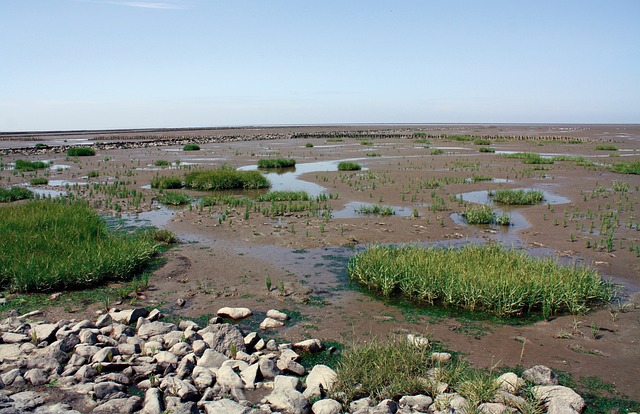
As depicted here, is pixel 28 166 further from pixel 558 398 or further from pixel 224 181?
pixel 558 398

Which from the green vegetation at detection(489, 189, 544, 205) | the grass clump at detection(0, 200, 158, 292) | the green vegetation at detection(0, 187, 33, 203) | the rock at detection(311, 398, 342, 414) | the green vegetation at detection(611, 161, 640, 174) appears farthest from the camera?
the green vegetation at detection(611, 161, 640, 174)

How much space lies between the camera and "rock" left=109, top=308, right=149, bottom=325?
312 inches

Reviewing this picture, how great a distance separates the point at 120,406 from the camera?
5453 millimetres

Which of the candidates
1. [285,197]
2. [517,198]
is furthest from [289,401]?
[517,198]

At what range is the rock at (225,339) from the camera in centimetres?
684

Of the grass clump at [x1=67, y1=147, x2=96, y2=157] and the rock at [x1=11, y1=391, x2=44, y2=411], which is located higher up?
the grass clump at [x1=67, y1=147, x2=96, y2=157]

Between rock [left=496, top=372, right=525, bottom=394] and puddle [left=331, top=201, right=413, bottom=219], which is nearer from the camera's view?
rock [left=496, top=372, right=525, bottom=394]

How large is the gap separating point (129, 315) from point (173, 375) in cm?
218

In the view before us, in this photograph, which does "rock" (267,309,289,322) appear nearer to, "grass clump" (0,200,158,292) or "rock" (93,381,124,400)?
"rock" (93,381,124,400)

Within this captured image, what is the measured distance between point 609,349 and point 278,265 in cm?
656

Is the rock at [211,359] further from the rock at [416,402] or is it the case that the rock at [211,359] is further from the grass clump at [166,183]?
the grass clump at [166,183]

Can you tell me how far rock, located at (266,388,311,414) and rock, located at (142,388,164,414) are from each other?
1169mm

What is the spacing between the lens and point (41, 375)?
238 inches

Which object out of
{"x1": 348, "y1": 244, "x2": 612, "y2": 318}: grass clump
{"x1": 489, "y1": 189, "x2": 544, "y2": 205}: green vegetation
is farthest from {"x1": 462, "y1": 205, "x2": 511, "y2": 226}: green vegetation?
{"x1": 348, "y1": 244, "x2": 612, "y2": 318}: grass clump
